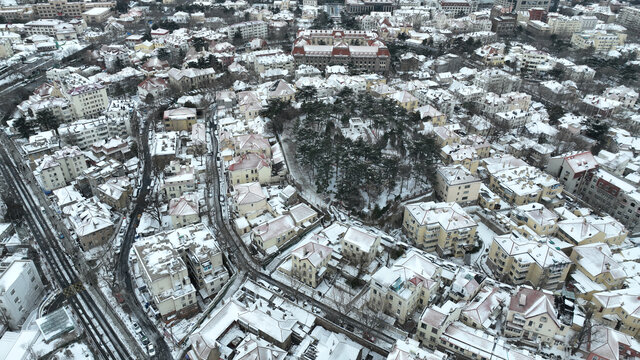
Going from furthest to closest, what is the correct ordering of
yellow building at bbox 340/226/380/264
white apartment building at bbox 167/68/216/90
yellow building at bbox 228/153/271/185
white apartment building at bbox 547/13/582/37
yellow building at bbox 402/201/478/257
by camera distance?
white apartment building at bbox 547/13/582/37 → white apartment building at bbox 167/68/216/90 → yellow building at bbox 228/153/271/185 → yellow building at bbox 402/201/478/257 → yellow building at bbox 340/226/380/264

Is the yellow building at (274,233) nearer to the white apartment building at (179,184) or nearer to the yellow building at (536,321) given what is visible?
the white apartment building at (179,184)

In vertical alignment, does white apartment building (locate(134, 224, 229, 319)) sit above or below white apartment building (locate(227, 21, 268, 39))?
below

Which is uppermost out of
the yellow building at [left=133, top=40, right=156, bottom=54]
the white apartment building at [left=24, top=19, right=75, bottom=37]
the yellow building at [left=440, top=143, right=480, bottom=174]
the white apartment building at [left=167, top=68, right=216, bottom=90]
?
the white apartment building at [left=24, top=19, right=75, bottom=37]

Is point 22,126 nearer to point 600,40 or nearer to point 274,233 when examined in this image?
point 274,233

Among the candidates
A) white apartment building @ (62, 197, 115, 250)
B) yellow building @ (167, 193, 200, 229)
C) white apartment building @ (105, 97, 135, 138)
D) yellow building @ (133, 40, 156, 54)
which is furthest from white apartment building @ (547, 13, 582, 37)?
white apartment building @ (62, 197, 115, 250)

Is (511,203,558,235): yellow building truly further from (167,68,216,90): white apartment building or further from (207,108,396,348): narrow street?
(167,68,216,90): white apartment building

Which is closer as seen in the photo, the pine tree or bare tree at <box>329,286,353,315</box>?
bare tree at <box>329,286,353,315</box>

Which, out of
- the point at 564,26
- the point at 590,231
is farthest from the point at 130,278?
the point at 564,26

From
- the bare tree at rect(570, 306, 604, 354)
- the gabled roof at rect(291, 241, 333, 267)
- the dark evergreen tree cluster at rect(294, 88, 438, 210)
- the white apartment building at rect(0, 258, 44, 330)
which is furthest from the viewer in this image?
the dark evergreen tree cluster at rect(294, 88, 438, 210)
